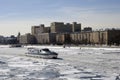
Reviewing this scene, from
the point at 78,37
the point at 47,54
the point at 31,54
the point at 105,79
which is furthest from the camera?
the point at 78,37

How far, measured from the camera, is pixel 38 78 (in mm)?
26969

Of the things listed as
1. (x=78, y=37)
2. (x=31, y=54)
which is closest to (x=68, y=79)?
(x=31, y=54)

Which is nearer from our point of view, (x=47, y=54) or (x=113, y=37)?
(x=47, y=54)

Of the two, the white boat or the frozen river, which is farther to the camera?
the white boat

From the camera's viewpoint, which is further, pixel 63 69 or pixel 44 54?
pixel 44 54

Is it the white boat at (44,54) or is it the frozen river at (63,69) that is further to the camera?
the white boat at (44,54)

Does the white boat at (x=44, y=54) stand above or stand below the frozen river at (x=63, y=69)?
above

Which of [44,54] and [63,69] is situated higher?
[44,54]

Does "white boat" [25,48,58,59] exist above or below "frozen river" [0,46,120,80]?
above

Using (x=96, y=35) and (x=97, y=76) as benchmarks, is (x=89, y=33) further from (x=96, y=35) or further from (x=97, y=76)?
(x=97, y=76)

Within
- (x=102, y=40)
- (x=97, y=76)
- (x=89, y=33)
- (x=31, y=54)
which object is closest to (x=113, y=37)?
(x=102, y=40)

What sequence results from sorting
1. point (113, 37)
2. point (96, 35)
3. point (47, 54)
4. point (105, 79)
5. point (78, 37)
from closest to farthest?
point (105, 79)
point (47, 54)
point (113, 37)
point (96, 35)
point (78, 37)

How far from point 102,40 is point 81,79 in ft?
480

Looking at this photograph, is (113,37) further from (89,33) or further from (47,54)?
(47,54)
